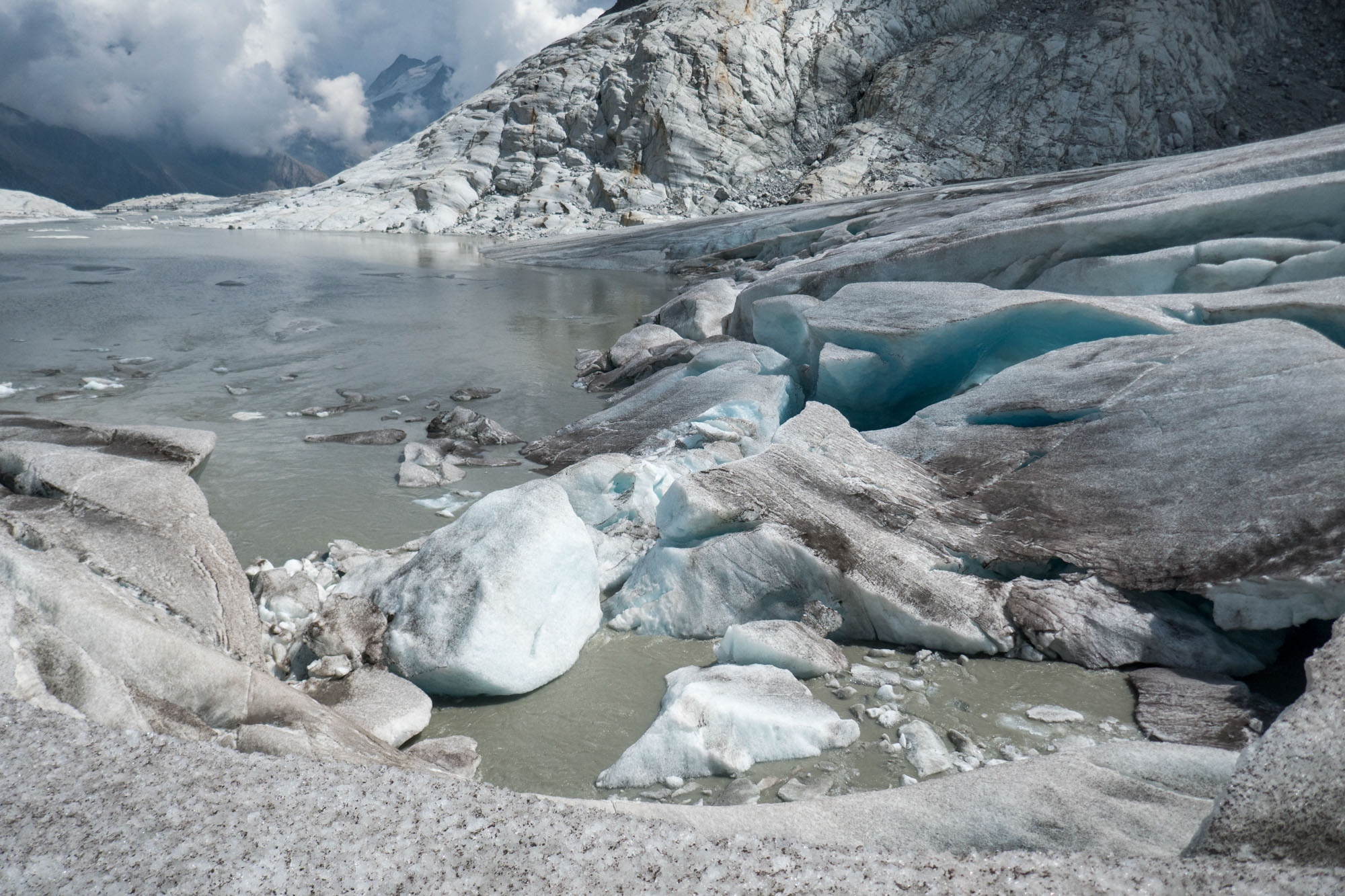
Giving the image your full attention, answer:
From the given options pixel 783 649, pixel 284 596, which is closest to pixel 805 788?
pixel 783 649

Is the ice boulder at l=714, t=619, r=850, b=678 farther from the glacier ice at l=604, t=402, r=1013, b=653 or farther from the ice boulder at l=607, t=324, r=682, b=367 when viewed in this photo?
the ice boulder at l=607, t=324, r=682, b=367

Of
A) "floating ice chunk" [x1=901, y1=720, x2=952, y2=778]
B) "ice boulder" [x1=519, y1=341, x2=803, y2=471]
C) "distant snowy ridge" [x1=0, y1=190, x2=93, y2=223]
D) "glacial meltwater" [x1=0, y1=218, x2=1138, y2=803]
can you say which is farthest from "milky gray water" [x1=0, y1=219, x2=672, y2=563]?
"distant snowy ridge" [x1=0, y1=190, x2=93, y2=223]

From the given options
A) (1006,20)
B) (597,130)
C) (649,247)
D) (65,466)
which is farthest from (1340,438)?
(597,130)

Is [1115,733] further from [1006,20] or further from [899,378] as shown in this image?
[1006,20]

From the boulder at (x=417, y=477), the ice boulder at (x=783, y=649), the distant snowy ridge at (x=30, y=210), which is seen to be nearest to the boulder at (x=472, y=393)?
the boulder at (x=417, y=477)

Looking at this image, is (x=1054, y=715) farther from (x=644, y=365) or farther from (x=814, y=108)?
(x=814, y=108)
